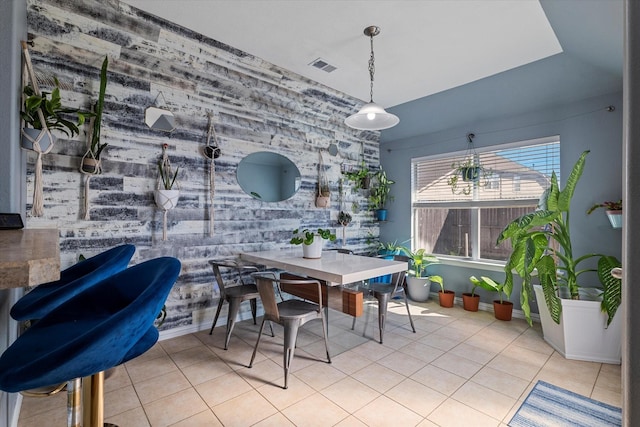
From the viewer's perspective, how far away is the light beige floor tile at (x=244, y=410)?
1837 mm

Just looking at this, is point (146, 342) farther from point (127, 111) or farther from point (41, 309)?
point (127, 111)

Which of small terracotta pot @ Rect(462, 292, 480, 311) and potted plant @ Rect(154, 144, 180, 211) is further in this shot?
small terracotta pot @ Rect(462, 292, 480, 311)

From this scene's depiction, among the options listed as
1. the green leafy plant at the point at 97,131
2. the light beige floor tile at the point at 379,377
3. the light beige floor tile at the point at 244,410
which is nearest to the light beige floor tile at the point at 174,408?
the light beige floor tile at the point at 244,410

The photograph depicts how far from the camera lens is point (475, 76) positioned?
133 inches

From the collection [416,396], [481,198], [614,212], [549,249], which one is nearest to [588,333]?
[549,249]

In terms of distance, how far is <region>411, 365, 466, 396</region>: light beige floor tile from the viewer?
7.14 feet

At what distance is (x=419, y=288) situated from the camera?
4219 millimetres

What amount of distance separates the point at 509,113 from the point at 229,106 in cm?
333

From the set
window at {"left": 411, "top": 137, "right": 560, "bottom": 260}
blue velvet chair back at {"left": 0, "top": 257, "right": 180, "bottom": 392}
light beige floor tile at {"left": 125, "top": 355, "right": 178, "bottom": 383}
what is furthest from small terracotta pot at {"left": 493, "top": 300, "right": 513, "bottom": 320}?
blue velvet chair back at {"left": 0, "top": 257, "right": 180, "bottom": 392}

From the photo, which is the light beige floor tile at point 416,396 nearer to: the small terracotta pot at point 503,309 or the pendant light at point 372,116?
the small terracotta pot at point 503,309

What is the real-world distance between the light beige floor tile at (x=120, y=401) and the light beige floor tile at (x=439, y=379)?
6.43ft

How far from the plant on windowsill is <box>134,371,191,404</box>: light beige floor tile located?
3.02m

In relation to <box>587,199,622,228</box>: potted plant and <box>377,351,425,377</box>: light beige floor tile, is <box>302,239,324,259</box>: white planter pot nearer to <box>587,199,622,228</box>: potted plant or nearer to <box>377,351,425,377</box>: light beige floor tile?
<box>377,351,425,377</box>: light beige floor tile

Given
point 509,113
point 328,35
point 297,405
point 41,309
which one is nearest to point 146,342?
point 41,309
